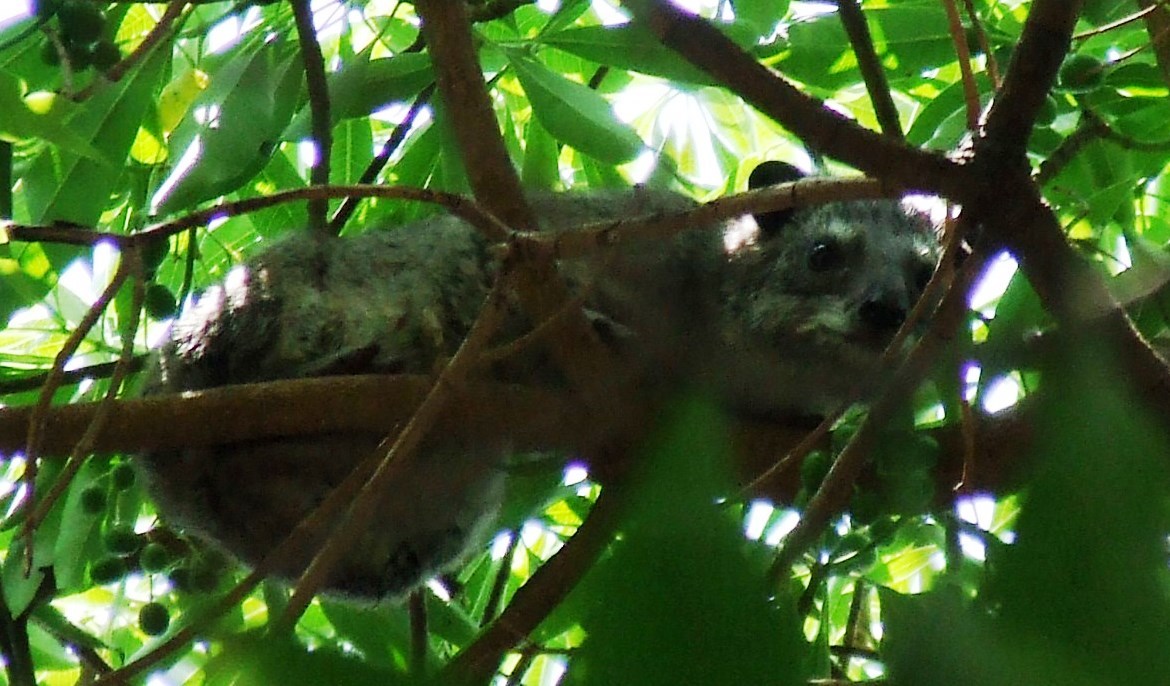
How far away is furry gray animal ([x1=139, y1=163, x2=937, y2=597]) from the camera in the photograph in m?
2.50

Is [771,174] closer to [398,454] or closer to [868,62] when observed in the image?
[868,62]

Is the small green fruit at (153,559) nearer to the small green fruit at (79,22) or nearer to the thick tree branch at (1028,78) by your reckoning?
the small green fruit at (79,22)

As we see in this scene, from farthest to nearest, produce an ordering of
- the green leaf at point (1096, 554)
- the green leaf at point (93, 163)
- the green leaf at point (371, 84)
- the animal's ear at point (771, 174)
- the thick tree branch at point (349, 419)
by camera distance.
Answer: the animal's ear at point (771, 174)
the green leaf at point (371, 84)
the green leaf at point (93, 163)
the thick tree branch at point (349, 419)
the green leaf at point (1096, 554)

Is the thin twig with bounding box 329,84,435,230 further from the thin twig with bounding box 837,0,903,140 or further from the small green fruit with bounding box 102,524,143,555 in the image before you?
the thin twig with bounding box 837,0,903,140

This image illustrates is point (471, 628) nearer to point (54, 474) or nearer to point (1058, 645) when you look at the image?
point (54, 474)

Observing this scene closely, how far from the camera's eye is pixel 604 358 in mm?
2143

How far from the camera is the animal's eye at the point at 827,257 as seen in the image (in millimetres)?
3119

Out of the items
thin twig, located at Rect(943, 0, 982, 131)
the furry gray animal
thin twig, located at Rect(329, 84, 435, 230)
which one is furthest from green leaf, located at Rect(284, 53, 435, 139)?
thin twig, located at Rect(943, 0, 982, 131)

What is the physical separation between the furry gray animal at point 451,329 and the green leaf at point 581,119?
0.21 metres

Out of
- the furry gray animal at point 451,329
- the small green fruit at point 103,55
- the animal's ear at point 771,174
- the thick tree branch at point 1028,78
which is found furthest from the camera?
the animal's ear at point 771,174

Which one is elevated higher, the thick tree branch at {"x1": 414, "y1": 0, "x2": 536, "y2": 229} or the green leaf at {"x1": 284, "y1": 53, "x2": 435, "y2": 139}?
the green leaf at {"x1": 284, "y1": 53, "x2": 435, "y2": 139}

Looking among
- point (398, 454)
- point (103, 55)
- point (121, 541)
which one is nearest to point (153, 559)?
point (121, 541)

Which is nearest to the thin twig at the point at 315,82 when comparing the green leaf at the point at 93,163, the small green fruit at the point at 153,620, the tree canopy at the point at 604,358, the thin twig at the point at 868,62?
the tree canopy at the point at 604,358

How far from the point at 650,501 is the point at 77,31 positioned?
1790mm
